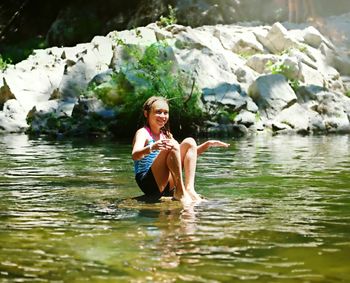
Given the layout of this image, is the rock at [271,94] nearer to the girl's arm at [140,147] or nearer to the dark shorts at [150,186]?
the dark shorts at [150,186]

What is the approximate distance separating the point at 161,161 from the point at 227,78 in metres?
17.2

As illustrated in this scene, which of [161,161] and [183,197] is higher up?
[161,161]

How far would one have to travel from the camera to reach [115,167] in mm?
12859

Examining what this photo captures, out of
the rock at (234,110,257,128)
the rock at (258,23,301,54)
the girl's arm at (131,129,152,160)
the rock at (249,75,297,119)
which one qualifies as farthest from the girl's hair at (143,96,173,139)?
the rock at (258,23,301,54)

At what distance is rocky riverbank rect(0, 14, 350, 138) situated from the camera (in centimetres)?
2380

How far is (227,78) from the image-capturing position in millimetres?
24766

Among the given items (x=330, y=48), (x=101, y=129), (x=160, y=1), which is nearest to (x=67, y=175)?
(x=101, y=129)

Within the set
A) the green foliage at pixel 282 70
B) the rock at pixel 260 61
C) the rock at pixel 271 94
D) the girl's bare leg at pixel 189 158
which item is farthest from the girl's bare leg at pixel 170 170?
the rock at pixel 260 61

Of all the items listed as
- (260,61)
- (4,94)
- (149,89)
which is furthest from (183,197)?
(260,61)

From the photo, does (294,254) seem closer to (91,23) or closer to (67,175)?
(67,175)

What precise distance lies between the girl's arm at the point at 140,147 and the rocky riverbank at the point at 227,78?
15.3m

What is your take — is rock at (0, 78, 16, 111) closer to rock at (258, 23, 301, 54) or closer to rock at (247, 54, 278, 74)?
rock at (247, 54, 278, 74)

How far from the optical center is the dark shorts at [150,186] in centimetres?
800

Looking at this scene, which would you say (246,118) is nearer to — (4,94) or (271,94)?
(271,94)
